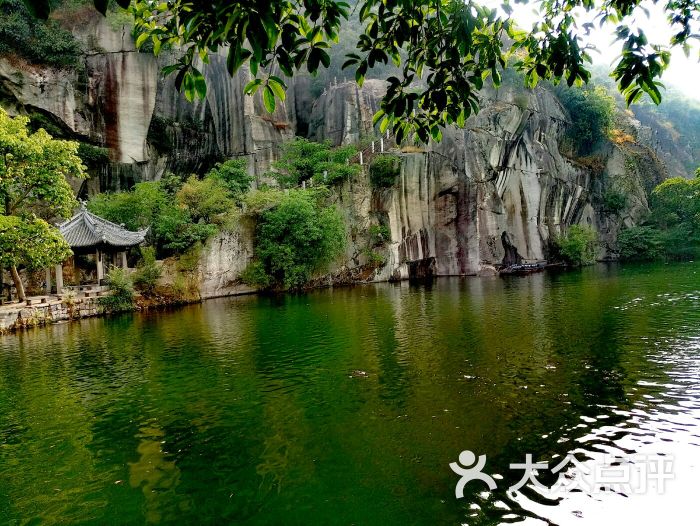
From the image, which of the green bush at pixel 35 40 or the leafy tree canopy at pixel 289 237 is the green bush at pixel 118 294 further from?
the green bush at pixel 35 40

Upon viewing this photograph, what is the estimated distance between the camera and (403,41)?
9.48 feet

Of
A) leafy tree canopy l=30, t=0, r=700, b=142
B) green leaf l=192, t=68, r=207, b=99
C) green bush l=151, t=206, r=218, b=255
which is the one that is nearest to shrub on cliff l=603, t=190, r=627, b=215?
green bush l=151, t=206, r=218, b=255

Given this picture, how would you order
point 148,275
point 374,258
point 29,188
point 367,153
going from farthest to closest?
point 367,153, point 374,258, point 148,275, point 29,188

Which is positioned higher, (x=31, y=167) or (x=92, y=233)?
(x=31, y=167)

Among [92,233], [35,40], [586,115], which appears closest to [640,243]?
[586,115]

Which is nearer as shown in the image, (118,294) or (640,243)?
(118,294)

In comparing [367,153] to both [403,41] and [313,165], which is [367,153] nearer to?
[313,165]

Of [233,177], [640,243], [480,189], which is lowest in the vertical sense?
[640,243]

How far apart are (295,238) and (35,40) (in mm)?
19114

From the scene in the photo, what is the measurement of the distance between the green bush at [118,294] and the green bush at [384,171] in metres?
17.7

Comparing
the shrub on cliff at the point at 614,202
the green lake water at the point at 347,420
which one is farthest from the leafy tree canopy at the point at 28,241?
the shrub on cliff at the point at 614,202

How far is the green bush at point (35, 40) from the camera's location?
26.2m

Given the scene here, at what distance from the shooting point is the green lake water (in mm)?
4727

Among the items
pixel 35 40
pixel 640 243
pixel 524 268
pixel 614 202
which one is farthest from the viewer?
pixel 614 202
